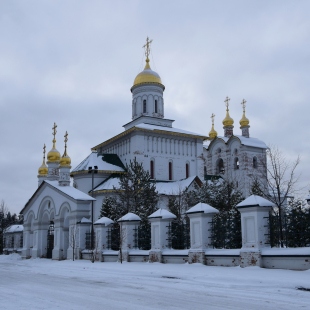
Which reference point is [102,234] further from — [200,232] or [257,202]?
[257,202]

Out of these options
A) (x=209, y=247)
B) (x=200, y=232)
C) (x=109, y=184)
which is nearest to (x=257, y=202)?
(x=200, y=232)

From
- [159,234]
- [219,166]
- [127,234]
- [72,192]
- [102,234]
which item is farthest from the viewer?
[219,166]

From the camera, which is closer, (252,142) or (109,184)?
(109,184)

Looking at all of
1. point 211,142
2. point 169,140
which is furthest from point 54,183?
point 211,142

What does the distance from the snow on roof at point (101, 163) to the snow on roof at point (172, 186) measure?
4.05 m

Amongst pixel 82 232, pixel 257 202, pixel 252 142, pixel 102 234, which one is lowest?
pixel 102 234

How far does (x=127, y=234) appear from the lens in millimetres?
20281

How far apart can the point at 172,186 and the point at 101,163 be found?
6.81m

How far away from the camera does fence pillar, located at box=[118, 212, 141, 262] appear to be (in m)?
20.2

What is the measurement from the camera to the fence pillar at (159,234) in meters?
18.2

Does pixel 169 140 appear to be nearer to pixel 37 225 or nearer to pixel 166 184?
pixel 166 184

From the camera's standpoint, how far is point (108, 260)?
2173 cm

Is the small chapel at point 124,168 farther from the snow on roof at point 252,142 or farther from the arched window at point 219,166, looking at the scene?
the arched window at point 219,166

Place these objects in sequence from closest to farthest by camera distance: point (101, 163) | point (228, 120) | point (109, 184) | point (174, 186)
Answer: point (109, 184), point (174, 186), point (101, 163), point (228, 120)
